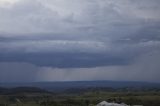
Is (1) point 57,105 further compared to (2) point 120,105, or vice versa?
(1) point 57,105

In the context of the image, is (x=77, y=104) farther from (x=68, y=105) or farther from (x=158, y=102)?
(x=158, y=102)

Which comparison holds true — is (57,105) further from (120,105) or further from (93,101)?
(120,105)

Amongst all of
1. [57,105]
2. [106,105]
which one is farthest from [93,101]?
[106,105]

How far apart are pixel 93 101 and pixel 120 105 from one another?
25.5 m

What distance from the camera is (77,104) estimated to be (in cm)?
12038

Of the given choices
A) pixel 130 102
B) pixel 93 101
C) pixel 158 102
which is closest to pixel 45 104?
pixel 93 101

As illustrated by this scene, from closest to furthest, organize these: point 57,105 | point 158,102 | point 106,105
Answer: point 106,105, point 57,105, point 158,102

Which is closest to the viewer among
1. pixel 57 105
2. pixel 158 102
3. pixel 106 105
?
pixel 106 105

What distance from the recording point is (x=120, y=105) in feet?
329

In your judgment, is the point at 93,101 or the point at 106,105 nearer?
the point at 106,105

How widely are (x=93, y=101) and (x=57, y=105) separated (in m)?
15.0

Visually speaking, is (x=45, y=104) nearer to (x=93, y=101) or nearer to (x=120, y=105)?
(x=93, y=101)

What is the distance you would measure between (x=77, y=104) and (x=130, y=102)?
16542mm

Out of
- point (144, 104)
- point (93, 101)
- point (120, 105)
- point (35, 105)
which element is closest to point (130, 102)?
point (144, 104)
